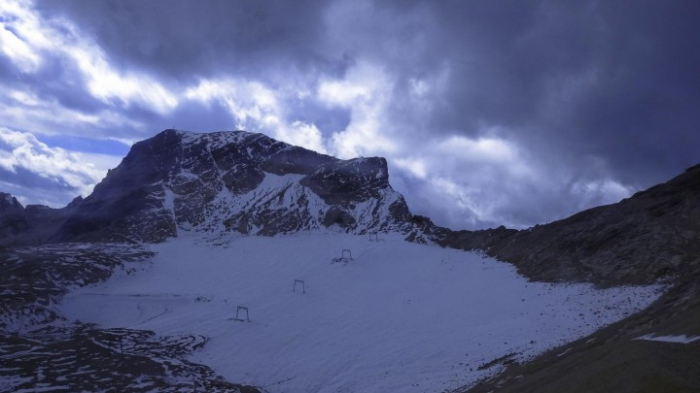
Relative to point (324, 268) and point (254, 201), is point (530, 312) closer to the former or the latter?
point (324, 268)

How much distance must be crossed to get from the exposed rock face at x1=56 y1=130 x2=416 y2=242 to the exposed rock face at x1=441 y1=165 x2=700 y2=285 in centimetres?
2540

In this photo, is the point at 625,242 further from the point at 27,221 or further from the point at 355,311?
the point at 27,221

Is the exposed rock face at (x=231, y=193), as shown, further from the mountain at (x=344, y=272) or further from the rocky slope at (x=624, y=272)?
the rocky slope at (x=624, y=272)

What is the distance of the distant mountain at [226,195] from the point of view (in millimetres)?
70188

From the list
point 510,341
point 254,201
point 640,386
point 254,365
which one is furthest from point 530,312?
point 254,201

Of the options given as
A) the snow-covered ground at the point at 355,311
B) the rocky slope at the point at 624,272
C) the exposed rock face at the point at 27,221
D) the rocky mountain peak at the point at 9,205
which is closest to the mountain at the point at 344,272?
the rocky slope at the point at 624,272

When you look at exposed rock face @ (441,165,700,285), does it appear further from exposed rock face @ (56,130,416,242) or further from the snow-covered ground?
exposed rock face @ (56,130,416,242)

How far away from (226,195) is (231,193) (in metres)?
0.92

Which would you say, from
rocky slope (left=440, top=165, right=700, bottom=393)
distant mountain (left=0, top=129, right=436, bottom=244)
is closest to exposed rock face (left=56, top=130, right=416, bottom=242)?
distant mountain (left=0, top=129, right=436, bottom=244)

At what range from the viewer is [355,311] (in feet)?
121

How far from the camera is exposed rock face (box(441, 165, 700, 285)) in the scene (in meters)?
29.1

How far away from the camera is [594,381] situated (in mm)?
11875

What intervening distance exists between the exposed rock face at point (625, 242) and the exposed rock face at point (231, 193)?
25398mm

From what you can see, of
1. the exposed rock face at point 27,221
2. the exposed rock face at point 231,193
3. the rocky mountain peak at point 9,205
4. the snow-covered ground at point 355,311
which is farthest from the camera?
the rocky mountain peak at point 9,205
